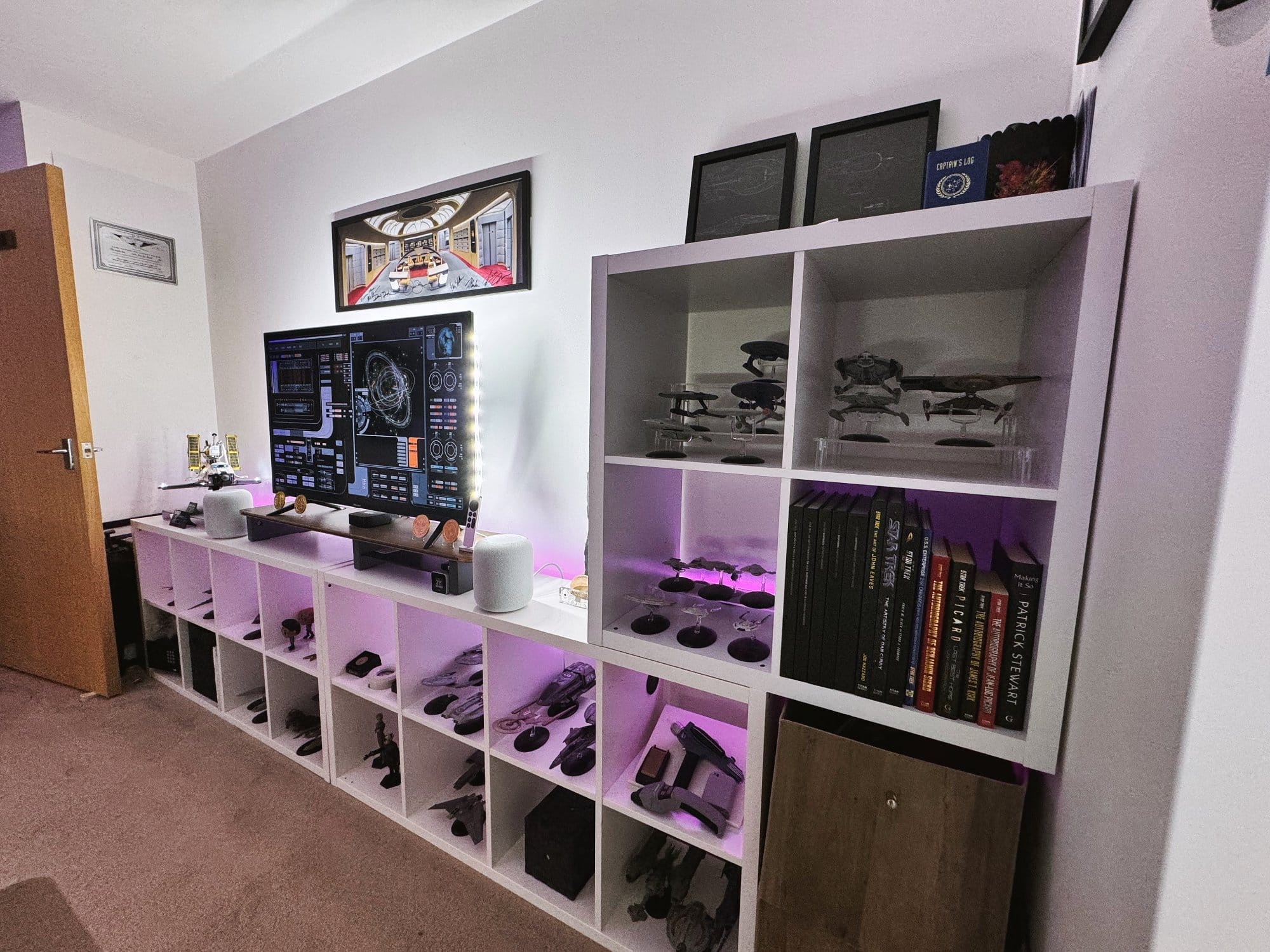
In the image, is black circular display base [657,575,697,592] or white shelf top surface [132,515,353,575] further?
white shelf top surface [132,515,353,575]

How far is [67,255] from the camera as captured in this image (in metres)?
1.97

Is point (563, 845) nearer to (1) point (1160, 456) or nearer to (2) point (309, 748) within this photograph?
(2) point (309, 748)

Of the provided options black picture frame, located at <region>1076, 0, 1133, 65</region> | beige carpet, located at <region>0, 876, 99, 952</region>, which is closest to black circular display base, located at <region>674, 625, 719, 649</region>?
black picture frame, located at <region>1076, 0, 1133, 65</region>

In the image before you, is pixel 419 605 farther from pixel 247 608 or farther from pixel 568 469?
pixel 247 608

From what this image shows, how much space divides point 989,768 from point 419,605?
1.32 metres

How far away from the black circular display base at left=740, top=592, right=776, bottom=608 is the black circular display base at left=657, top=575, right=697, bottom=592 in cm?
12

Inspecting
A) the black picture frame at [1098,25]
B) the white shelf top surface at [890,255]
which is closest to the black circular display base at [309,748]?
the white shelf top surface at [890,255]

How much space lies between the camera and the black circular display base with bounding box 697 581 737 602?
1.18 meters

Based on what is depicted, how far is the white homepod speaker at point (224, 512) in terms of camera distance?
193 centimetres

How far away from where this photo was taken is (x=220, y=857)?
4.64 feet

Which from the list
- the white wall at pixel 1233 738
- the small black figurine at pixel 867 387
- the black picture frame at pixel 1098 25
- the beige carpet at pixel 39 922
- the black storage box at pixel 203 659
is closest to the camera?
the white wall at pixel 1233 738

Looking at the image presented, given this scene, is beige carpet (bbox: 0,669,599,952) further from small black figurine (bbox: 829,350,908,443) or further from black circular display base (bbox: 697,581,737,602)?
small black figurine (bbox: 829,350,908,443)

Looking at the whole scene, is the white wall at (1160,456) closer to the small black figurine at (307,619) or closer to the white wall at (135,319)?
the small black figurine at (307,619)

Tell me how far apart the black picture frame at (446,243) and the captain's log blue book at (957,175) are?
114cm
